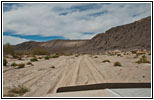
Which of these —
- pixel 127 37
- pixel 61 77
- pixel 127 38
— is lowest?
pixel 61 77

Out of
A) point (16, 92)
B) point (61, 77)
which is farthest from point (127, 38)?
point (16, 92)

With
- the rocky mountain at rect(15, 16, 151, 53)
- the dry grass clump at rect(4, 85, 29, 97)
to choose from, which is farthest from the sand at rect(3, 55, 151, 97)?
the rocky mountain at rect(15, 16, 151, 53)

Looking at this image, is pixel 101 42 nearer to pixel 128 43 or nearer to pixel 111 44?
pixel 111 44

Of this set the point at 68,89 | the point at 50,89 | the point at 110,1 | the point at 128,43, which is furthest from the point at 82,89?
the point at 128,43

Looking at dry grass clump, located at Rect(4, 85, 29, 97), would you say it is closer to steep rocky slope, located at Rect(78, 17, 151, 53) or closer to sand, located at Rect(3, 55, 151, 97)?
sand, located at Rect(3, 55, 151, 97)

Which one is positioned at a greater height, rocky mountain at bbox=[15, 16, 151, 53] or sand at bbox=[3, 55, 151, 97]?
rocky mountain at bbox=[15, 16, 151, 53]

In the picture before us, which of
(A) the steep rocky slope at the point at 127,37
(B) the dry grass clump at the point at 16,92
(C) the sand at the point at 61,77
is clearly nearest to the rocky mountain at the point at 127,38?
(A) the steep rocky slope at the point at 127,37

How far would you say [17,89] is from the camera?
877 cm

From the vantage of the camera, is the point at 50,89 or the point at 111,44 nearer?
the point at 50,89

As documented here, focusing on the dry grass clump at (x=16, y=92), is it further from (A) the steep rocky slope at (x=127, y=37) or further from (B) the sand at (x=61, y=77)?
(A) the steep rocky slope at (x=127, y=37)

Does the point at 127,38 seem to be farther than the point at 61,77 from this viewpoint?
Yes

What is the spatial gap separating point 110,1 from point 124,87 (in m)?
3.69

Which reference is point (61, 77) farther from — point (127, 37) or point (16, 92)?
point (127, 37)

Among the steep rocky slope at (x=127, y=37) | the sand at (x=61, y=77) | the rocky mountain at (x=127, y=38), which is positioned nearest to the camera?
the sand at (x=61, y=77)
